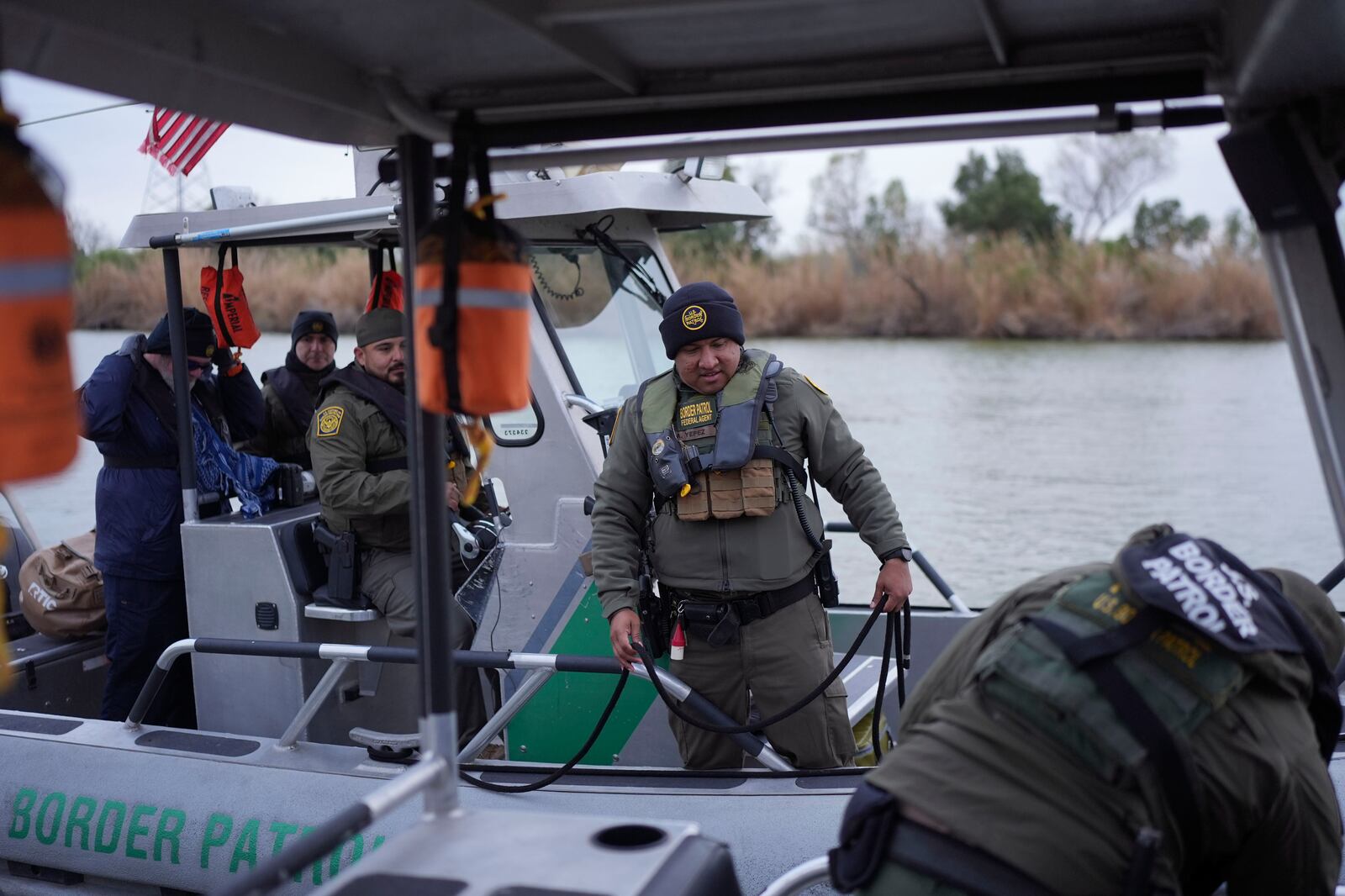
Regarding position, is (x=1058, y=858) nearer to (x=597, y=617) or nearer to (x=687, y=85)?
(x=687, y=85)

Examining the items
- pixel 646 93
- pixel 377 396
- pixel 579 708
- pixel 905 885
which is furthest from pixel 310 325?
pixel 905 885

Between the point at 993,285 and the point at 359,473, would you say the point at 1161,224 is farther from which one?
the point at 359,473

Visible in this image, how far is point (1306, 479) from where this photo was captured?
48.7 ft

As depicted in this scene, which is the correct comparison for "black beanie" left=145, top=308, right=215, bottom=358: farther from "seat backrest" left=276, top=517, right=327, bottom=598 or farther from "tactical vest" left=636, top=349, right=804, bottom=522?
"tactical vest" left=636, top=349, right=804, bottom=522

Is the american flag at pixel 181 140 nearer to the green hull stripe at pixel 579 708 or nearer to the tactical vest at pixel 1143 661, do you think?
the green hull stripe at pixel 579 708

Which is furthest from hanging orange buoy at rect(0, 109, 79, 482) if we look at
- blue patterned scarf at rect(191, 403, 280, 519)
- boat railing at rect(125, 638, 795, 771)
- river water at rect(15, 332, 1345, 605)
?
Result: river water at rect(15, 332, 1345, 605)

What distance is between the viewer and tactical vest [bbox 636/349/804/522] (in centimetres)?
331

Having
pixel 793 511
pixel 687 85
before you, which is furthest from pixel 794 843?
pixel 687 85

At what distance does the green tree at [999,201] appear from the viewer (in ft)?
90.0

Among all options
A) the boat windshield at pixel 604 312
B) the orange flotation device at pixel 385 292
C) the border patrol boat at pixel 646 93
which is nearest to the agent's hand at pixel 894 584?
the boat windshield at pixel 604 312

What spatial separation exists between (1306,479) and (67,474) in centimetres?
1590

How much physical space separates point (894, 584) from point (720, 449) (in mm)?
599

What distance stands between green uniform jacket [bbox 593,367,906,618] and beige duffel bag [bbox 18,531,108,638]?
2262 millimetres

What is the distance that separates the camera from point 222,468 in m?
4.24
